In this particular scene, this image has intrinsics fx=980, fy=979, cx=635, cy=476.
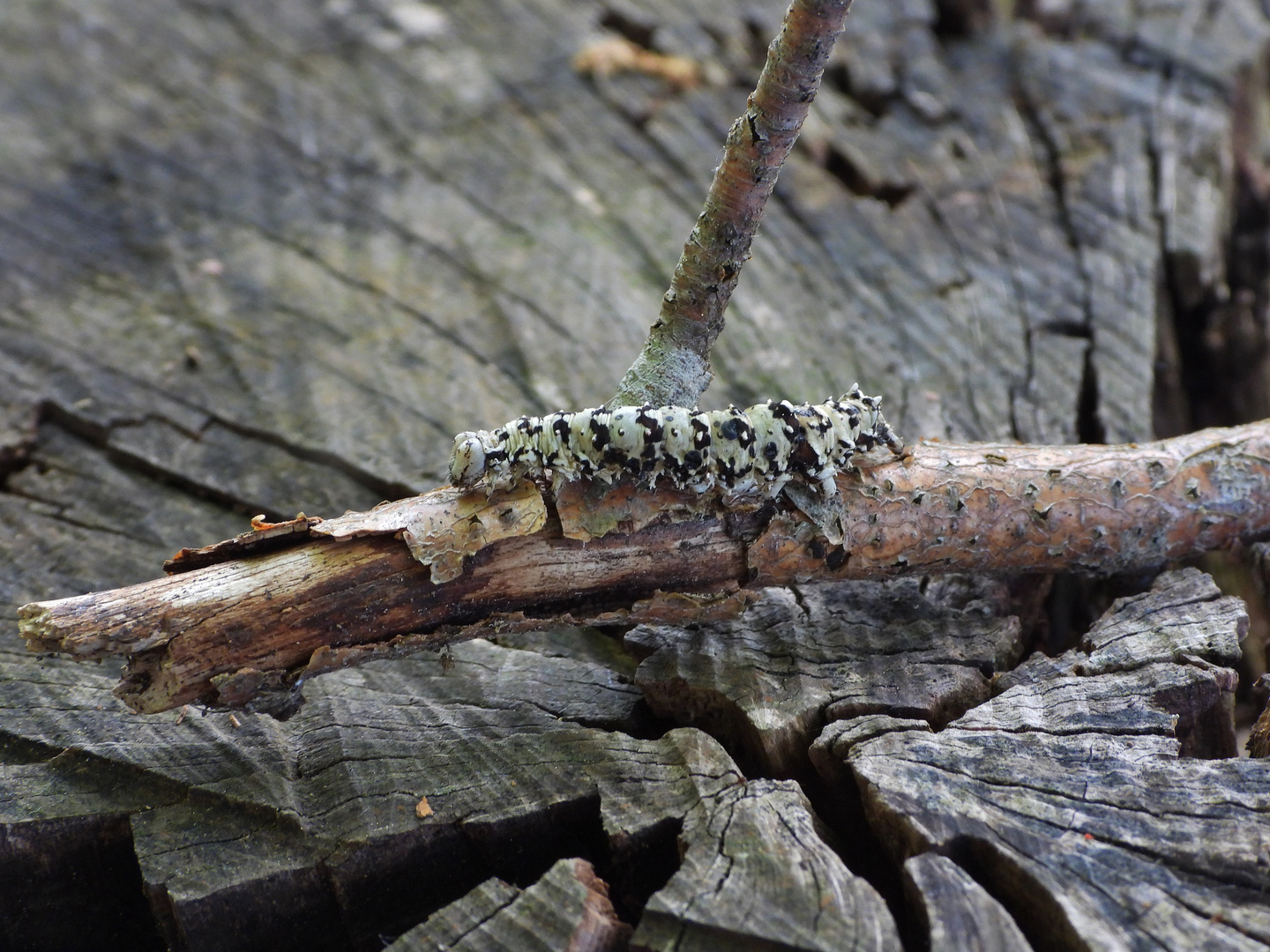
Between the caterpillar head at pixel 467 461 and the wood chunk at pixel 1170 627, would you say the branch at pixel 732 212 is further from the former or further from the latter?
the wood chunk at pixel 1170 627

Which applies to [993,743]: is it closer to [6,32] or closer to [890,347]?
[890,347]

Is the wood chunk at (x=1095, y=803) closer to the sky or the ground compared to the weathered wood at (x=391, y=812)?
closer to the sky

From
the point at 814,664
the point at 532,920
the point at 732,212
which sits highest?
the point at 732,212

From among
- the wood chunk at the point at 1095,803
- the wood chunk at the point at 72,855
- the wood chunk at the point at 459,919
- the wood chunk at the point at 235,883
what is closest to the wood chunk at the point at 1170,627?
the wood chunk at the point at 1095,803

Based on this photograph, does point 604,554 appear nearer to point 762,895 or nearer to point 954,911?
point 762,895

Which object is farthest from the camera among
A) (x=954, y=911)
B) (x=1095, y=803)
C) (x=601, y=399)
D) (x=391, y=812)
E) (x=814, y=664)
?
(x=601, y=399)

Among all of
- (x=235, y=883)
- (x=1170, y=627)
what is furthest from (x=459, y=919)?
(x=1170, y=627)

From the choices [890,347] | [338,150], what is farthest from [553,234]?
[890,347]
